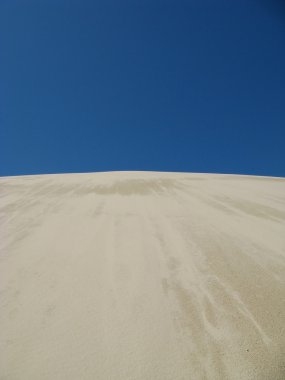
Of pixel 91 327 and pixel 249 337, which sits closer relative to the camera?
pixel 249 337

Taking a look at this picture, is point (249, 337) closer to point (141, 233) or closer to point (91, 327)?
point (91, 327)

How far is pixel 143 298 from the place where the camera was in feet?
7.50

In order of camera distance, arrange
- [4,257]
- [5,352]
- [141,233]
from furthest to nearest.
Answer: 1. [141,233]
2. [4,257]
3. [5,352]

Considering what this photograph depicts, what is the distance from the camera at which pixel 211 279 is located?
8.34ft

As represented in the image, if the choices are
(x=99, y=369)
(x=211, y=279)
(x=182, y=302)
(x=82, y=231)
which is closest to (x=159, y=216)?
(x=82, y=231)

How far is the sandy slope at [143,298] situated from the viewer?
5.48ft

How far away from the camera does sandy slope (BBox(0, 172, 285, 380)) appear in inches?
65.7

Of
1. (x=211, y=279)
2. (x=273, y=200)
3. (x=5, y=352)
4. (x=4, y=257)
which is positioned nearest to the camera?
(x=5, y=352)

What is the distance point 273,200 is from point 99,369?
5.76m

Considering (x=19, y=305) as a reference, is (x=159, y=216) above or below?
above

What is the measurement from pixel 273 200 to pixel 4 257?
598cm

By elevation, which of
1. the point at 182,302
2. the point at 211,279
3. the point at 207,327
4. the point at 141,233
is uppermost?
the point at 141,233

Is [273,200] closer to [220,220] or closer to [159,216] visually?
[220,220]

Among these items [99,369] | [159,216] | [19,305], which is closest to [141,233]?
[159,216]
